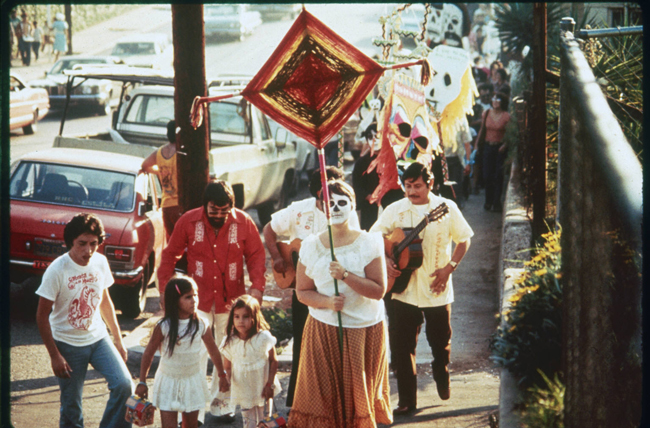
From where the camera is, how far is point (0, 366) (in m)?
4.43

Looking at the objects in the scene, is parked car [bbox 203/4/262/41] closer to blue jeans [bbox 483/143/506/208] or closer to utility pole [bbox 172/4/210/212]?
blue jeans [bbox 483/143/506/208]

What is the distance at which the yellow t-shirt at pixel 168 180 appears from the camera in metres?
9.00

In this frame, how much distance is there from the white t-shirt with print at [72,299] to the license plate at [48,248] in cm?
345

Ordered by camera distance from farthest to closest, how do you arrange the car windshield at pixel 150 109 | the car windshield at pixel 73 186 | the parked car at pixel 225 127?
the car windshield at pixel 150 109, the parked car at pixel 225 127, the car windshield at pixel 73 186

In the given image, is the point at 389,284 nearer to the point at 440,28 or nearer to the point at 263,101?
the point at 263,101

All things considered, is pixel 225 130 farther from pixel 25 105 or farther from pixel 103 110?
pixel 103 110

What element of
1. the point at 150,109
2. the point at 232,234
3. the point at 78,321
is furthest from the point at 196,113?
the point at 150,109

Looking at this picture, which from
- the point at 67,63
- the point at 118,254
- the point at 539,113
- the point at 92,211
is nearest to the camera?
the point at 539,113

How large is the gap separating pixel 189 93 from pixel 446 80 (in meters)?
3.37

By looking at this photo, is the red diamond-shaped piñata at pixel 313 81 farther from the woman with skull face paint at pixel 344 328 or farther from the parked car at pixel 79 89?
the parked car at pixel 79 89

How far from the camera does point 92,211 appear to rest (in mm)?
9203

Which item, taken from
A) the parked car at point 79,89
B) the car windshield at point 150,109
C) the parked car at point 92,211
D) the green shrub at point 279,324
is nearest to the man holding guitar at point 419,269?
the green shrub at point 279,324

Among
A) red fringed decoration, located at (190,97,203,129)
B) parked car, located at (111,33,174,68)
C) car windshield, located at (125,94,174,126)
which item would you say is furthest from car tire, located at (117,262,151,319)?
parked car, located at (111,33,174,68)

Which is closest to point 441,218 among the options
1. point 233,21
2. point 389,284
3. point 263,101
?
point 389,284
